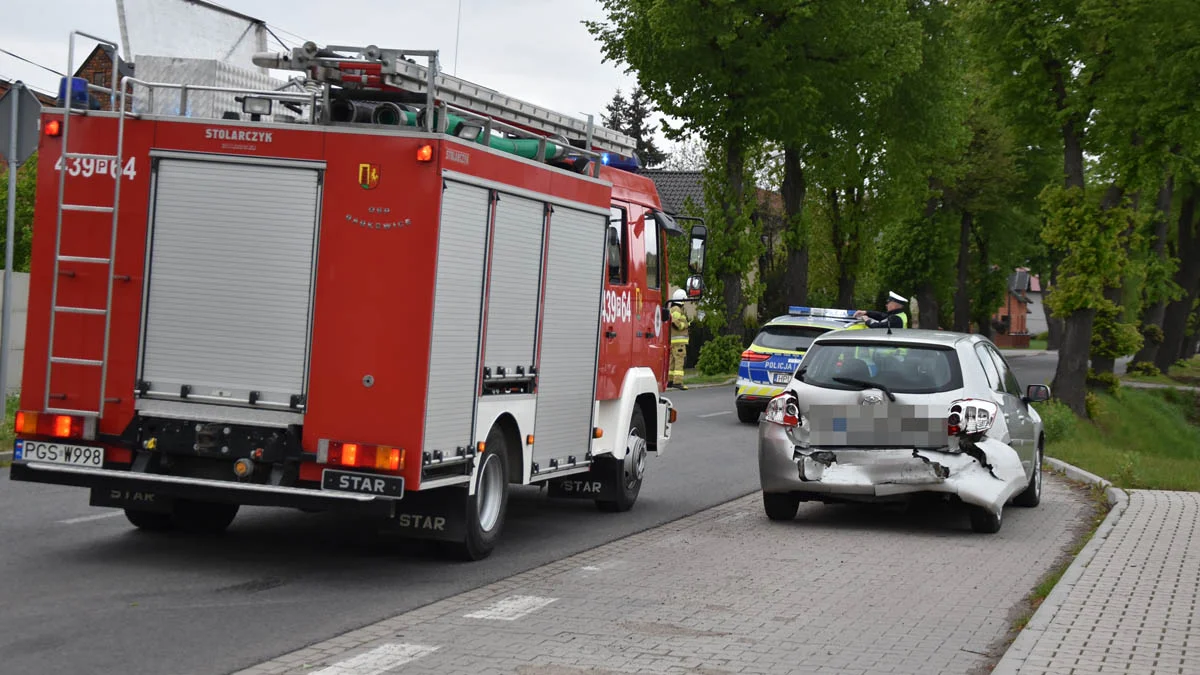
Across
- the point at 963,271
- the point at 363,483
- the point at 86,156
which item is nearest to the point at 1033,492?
the point at 363,483

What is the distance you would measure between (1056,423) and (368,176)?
1623cm

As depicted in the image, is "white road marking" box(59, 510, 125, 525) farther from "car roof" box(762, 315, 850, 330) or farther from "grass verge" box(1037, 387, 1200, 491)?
"car roof" box(762, 315, 850, 330)

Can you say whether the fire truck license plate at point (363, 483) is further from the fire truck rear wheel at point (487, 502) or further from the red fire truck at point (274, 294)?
the fire truck rear wheel at point (487, 502)

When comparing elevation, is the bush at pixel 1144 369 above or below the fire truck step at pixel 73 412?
above

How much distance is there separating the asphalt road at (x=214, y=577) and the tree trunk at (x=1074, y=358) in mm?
18712

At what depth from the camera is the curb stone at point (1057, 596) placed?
6.73 m

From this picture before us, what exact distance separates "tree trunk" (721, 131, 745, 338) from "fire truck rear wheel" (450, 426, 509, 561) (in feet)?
97.3

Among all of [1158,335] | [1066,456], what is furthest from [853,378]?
[1158,335]

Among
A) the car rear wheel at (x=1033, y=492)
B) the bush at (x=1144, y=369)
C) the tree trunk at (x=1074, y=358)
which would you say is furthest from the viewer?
the bush at (x=1144, y=369)

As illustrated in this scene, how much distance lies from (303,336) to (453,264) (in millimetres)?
968

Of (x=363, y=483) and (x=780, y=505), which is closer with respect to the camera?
(x=363, y=483)

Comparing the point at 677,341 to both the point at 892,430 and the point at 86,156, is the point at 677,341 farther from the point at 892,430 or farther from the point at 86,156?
the point at 86,156

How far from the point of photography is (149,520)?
394 inches

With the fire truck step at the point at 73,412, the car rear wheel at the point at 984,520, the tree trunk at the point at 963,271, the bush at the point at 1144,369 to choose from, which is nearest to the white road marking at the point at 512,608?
the fire truck step at the point at 73,412
